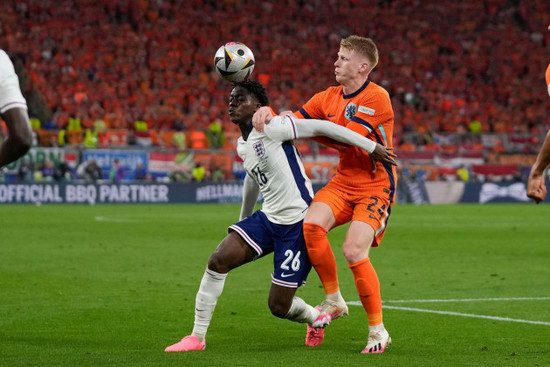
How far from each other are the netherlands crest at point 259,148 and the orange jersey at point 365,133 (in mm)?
574

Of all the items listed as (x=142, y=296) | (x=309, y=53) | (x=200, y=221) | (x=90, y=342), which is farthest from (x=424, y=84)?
(x=90, y=342)

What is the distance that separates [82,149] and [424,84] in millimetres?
17616

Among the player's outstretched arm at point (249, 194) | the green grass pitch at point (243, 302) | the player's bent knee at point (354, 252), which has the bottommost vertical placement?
the green grass pitch at point (243, 302)

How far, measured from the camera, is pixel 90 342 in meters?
6.95

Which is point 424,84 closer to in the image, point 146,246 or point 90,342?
point 146,246

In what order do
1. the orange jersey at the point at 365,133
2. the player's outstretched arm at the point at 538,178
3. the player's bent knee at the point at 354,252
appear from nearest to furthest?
the player's outstretched arm at the point at 538,178
the player's bent knee at the point at 354,252
the orange jersey at the point at 365,133

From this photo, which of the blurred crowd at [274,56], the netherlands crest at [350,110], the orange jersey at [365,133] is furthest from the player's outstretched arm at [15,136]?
the blurred crowd at [274,56]

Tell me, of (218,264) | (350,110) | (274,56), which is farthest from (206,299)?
(274,56)

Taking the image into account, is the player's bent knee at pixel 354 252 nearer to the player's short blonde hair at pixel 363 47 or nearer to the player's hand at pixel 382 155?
the player's hand at pixel 382 155

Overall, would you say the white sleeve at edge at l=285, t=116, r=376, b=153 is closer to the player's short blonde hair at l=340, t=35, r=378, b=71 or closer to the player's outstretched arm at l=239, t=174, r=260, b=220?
the player's outstretched arm at l=239, t=174, r=260, b=220

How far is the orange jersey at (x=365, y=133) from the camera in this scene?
22.3 feet

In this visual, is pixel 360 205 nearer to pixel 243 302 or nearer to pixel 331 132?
pixel 331 132

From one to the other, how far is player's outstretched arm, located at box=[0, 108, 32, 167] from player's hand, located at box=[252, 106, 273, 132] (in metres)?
2.31

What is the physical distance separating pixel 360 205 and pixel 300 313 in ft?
2.91
